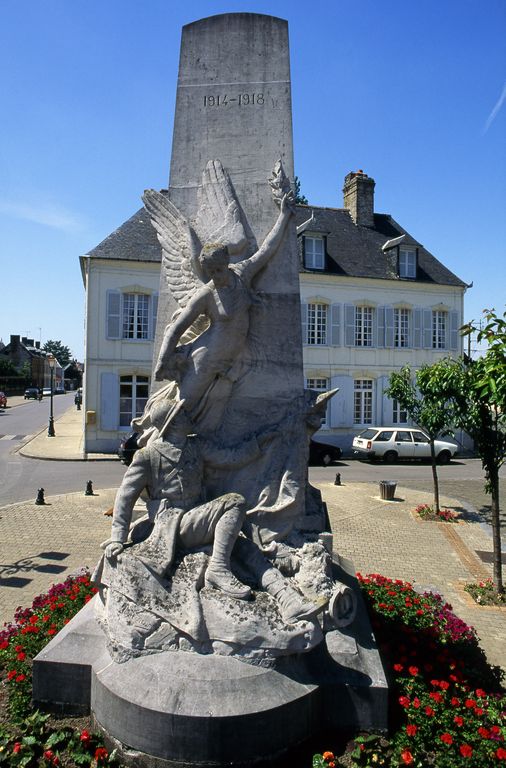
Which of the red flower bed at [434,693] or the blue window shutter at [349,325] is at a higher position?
the blue window shutter at [349,325]

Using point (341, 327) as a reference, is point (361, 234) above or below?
above

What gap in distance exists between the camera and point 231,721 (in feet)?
10.3

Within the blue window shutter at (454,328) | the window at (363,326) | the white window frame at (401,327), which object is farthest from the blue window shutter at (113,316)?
the blue window shutter at (454,328)

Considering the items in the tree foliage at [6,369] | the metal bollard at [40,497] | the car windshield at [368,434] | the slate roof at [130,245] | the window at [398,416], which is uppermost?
the slate roof at [130,245]

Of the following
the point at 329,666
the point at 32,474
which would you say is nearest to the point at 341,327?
the point at 32,474

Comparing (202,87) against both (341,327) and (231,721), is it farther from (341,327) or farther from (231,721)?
(341,327)

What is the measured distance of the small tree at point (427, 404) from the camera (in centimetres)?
1138

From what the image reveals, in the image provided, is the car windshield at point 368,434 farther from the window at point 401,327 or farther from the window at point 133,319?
the window at point 133,319

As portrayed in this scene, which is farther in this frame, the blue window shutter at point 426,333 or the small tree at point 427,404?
the blue window shutter at point 426,333

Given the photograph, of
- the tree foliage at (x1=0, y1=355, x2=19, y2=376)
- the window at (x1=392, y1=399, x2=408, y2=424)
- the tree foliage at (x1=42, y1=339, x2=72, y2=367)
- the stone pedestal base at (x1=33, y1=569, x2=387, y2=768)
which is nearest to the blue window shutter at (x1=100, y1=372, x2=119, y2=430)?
the window at (x1=392, y1=399, x2=408, y2=424)

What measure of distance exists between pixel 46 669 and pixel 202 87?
16.3ft

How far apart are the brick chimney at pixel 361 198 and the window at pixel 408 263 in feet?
9.28

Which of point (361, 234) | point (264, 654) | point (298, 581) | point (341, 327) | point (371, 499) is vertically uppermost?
point (361, 234)

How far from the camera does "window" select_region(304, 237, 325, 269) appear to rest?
21.7m
